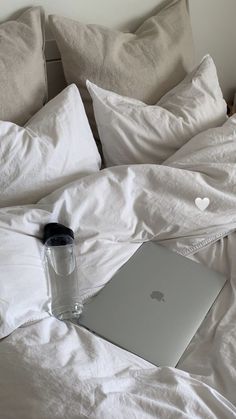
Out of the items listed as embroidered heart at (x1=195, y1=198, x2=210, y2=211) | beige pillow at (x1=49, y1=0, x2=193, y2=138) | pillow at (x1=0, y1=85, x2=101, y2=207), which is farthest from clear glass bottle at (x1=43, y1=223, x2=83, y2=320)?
beige pillow at (x1=49, y1=0, x2=193, y2=138)

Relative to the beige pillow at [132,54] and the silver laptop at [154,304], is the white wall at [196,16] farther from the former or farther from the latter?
the silver laptop at [154,304]

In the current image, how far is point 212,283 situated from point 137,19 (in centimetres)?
99

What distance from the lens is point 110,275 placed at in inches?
40.5

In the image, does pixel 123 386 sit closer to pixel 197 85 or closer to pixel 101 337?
pixel 101 337

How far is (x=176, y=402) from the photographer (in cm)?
75

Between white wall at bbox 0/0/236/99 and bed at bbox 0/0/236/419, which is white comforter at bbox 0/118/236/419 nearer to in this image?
bed at bbox 0/0/236/419

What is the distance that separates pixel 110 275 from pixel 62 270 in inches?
4.5

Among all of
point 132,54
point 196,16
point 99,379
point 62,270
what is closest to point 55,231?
point 62,270

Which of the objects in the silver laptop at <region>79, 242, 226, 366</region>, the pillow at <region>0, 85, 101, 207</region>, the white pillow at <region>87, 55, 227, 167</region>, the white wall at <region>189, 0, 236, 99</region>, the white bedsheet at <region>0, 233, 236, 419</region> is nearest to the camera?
the white bedsheet at <region>0, 233, 236, 419</region>

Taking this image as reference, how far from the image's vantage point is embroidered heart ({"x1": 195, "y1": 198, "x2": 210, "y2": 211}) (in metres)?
1.11

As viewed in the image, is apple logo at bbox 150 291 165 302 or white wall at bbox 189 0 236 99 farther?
white wall at bbox 189 0 236 99

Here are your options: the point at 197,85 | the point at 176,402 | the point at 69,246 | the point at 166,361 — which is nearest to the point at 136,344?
the point at 166,361

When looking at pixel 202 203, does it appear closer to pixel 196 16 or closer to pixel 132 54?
pixel 132 54

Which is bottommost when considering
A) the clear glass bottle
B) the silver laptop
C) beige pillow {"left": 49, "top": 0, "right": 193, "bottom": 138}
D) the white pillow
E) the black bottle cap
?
the silver laptop
